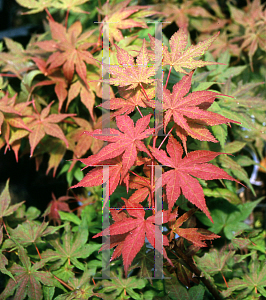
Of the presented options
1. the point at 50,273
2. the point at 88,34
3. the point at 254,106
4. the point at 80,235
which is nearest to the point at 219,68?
the point at 254,106

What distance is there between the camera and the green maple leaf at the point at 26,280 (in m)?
0.84

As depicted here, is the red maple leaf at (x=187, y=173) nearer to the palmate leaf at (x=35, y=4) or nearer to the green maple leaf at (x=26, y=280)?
the green maple leaf at (x=26, y=280)

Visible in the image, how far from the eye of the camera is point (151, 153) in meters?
0.72

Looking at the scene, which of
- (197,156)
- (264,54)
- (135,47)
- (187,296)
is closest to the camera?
(197,156)

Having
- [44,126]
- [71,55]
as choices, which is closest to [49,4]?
[71,55]

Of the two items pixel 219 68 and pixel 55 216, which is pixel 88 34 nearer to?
pixel 219 68

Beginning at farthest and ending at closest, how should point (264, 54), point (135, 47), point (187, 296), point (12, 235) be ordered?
point (264, 54), point (135, 47), point (12, 235), point (187, 296)

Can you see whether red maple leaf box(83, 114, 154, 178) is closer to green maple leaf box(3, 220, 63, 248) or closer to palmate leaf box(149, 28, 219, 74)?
palmate leaf box(149, 28, 219, 74)

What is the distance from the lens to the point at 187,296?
2.69ft

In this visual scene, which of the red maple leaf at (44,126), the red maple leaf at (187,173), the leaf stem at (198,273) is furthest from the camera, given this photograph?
the red maple leaf at (44,126)

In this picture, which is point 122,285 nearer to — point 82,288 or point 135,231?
point 82,288

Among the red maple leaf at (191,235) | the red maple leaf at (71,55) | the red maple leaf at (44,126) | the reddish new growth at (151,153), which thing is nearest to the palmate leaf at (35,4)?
the red maple leaf at (71,55)

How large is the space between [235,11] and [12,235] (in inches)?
57.1

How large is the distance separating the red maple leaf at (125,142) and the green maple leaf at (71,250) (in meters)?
0.42
